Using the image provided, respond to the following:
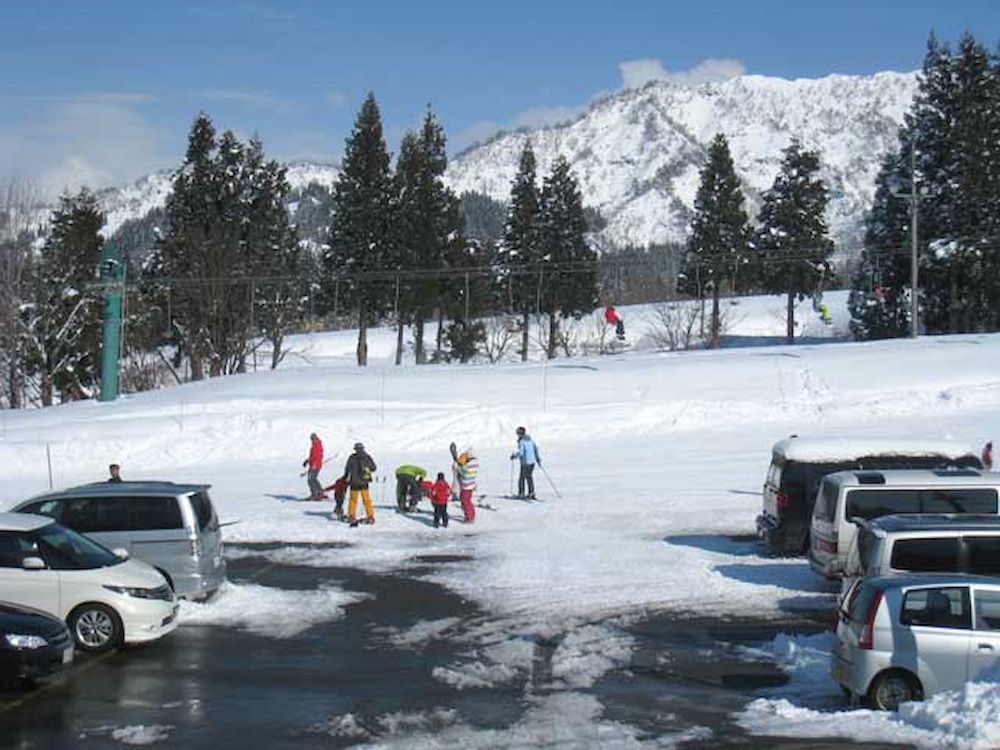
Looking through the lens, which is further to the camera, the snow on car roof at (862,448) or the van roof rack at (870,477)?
the snow on car roof at (862,448)

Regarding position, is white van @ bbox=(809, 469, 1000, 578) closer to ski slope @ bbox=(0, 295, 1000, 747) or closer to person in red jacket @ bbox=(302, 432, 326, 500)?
ski slope @ bbox=(0, 295, 1000, 747)

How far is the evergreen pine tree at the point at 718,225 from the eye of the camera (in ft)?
225

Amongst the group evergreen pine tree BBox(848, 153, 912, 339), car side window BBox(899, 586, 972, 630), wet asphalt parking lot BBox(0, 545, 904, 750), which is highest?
evergreen pine tree BBox(848, 153, 912, 339)

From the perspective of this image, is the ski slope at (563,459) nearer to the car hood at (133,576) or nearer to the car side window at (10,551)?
the car hood at (133,576)

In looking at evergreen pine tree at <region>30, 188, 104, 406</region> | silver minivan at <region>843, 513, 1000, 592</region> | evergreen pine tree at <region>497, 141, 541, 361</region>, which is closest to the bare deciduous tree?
evergreen pine tree at <region>30, 188, 104, 406</region>

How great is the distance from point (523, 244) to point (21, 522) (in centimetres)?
5774

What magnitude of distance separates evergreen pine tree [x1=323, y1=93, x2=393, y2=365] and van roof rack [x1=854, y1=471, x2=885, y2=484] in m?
48.1

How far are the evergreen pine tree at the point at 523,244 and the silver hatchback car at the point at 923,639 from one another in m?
58.2

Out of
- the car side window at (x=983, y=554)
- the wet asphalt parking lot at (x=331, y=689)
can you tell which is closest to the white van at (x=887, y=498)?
the wet asphalt parking lot at (x=331, y=689)

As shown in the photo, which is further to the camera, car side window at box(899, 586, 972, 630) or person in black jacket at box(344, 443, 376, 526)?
person in black jacket at box(344, 443, 376, 526)

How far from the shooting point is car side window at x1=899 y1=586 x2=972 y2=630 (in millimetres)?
10922

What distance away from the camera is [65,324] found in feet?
186

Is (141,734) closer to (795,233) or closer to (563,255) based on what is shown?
(795,233)

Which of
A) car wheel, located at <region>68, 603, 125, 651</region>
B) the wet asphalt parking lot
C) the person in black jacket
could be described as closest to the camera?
the wet asphalt parking lot
